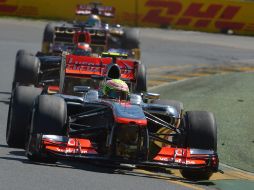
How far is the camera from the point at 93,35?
22922 mm

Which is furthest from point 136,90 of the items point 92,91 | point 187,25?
point 187,25

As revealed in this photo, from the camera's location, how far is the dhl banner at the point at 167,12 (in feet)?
120

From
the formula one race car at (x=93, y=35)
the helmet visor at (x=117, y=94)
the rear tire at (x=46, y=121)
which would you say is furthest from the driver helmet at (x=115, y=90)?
the formula one race car at (x=93, y=35)

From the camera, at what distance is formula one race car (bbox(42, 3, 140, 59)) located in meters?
22.6

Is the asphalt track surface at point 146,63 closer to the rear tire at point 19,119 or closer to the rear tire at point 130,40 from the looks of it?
the rear tire at point 19,119

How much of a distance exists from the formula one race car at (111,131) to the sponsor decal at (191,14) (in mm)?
24933

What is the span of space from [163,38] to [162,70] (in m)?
8.25

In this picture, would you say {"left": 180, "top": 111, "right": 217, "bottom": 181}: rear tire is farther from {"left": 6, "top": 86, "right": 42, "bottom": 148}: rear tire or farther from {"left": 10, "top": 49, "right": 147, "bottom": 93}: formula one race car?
{"left": 10, "top": 49, "right": 147, "bottom": 93}: formula one race car

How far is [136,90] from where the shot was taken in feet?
53.7

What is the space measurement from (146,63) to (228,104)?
9.67m

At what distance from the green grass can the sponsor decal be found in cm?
1185

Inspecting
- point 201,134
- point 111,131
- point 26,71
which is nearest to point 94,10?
point 26,71

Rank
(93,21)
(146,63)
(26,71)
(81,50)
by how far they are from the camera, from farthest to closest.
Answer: (146,63), (93,21), (81,50), (26,71)

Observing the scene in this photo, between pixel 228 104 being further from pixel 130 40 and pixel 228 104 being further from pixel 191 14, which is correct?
pixel 191 14
